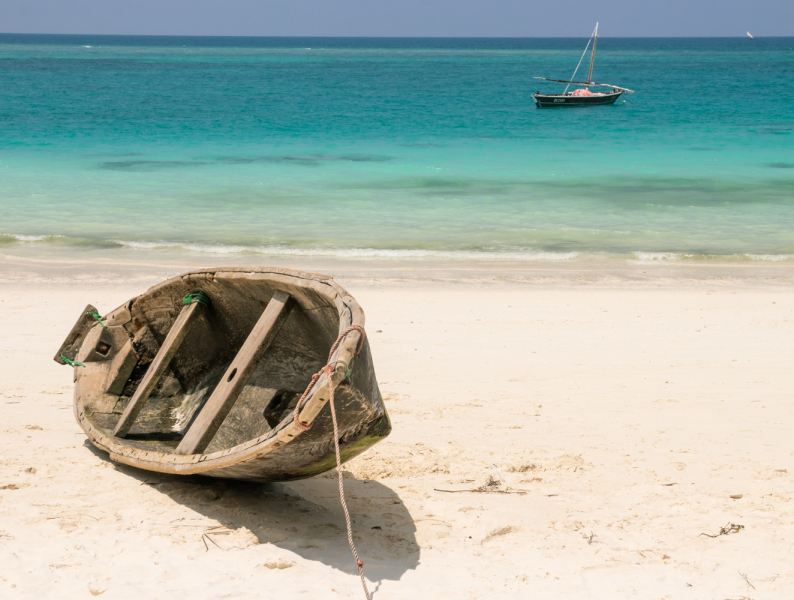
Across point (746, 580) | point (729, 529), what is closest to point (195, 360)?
point (729, 529)

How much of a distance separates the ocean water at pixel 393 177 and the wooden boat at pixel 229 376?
660cm

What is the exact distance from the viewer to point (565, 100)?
41125 mm

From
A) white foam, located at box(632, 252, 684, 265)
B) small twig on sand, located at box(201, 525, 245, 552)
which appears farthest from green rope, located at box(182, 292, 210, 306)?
white foam, located at box(632, 252, 684, 265)

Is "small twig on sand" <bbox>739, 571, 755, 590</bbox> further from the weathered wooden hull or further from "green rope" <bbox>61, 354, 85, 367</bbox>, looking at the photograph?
the weathered wooden hull

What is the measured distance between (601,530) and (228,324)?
9.13 ft

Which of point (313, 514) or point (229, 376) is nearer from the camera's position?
point (313, 514)

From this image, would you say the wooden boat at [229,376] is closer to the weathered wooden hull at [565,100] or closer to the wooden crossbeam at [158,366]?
the wooden crossbeam at [158,366]

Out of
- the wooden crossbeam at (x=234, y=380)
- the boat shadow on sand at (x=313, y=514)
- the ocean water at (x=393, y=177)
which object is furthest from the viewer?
the ocean water at (x=393, y=177)

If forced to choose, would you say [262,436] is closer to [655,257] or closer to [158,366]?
[158,366]

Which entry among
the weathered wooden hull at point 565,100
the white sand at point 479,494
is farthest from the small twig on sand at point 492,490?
the weathered wooden hull at point 565,100

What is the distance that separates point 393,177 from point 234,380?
15.9 metres

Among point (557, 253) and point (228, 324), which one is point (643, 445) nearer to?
point (228, 324)

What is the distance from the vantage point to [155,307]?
4996mm

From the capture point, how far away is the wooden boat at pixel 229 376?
329 centimetres
